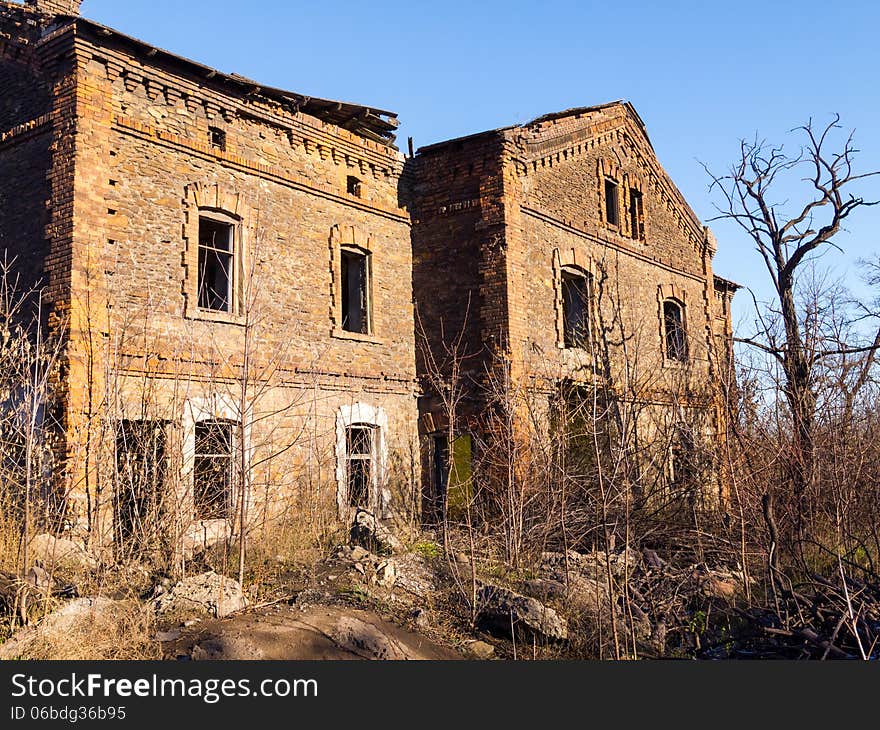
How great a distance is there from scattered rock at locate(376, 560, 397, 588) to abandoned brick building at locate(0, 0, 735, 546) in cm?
198

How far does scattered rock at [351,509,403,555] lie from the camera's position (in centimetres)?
1140

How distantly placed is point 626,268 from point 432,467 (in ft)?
23.7

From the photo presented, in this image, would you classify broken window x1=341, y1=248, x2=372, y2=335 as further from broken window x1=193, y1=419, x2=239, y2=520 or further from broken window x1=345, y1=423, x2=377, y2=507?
broken window x1=193, y1=419, x2=239, y2=520

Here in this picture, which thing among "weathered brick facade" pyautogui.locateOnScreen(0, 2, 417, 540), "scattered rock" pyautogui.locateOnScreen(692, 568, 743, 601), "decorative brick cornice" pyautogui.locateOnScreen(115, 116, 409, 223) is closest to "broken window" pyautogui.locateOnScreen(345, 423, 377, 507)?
"weathered brick facade" pyautogui.locateOnScreen(0, 2, 417, 540)

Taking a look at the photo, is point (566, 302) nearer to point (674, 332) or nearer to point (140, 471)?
point (674, 332)

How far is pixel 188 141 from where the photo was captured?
40.0ft

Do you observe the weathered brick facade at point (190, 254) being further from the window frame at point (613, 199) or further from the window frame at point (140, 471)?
the window frame at point (613, 199)

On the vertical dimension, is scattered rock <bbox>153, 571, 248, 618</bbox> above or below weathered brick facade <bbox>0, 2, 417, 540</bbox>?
below

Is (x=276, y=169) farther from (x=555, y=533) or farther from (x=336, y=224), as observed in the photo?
(x=555, y=533)

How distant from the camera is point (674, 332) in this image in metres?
20.1

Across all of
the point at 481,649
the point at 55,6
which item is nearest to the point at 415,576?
the point at 481,649

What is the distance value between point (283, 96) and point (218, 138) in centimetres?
148

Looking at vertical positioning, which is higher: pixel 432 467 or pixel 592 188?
pixel 592 188

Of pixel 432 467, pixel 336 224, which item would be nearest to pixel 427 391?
pixel 432 467
